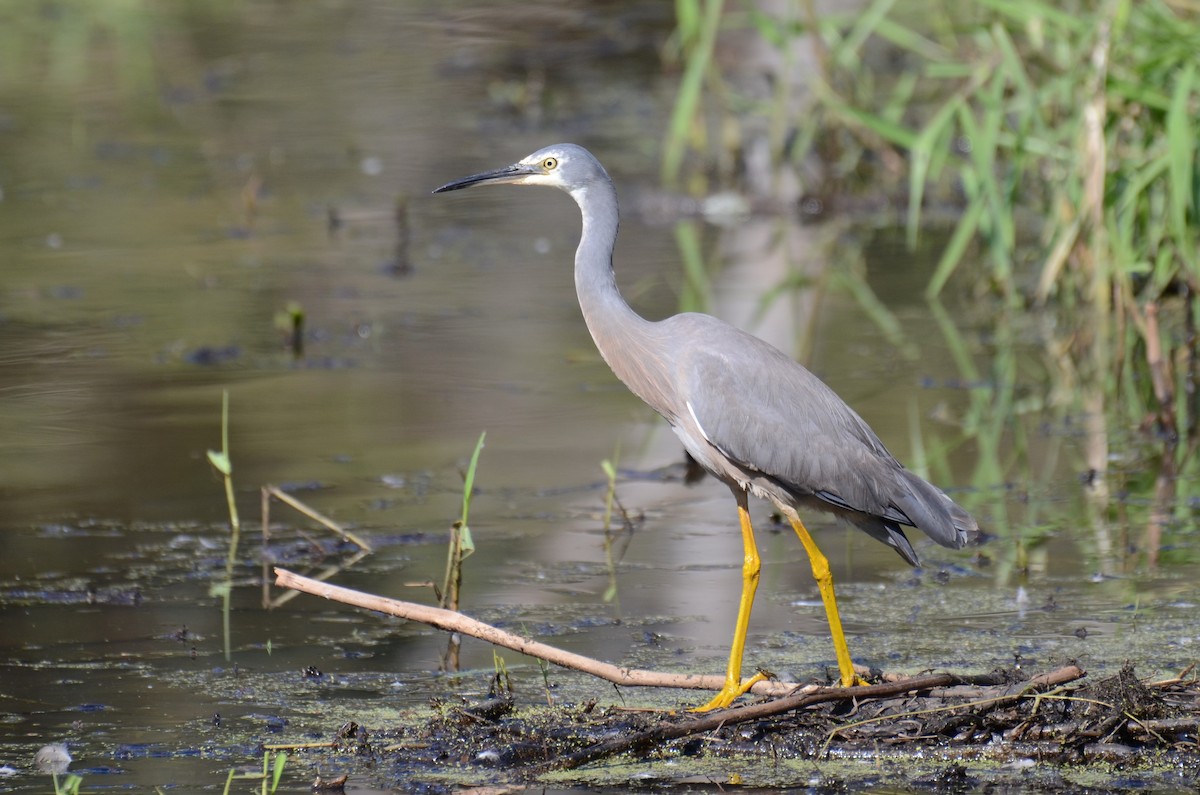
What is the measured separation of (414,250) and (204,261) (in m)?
1.33

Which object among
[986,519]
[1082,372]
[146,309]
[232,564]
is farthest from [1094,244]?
[146,309]

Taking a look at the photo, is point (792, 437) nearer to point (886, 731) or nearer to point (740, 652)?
point (740, 652)

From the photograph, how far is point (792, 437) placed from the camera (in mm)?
4867

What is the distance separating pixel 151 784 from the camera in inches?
163

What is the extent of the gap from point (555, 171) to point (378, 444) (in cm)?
259

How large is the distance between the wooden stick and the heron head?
4.63 ft

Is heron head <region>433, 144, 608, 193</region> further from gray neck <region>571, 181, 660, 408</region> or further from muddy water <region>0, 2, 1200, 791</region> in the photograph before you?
muddy water <region>0, 2, 1200, 791</region>

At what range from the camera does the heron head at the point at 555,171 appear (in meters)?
5.10

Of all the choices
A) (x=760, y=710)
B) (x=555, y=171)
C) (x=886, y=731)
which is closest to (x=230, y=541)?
(x=555, y=171)

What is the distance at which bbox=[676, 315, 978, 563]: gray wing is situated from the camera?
4.82 m

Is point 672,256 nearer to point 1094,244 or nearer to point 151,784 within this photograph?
point 1094,244

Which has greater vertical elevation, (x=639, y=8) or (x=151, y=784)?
(x=639, y=8)

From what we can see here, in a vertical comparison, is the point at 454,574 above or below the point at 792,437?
below

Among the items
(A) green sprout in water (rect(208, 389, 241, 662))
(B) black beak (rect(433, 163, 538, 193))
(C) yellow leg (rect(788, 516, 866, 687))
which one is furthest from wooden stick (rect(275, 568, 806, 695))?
(B) black beak (rect(433, 163, 538, 193))
